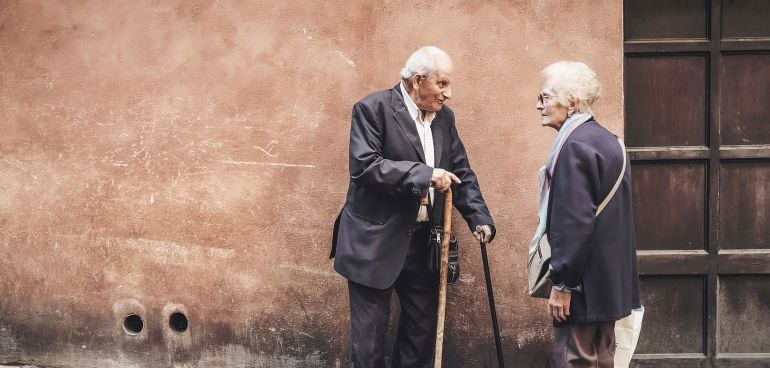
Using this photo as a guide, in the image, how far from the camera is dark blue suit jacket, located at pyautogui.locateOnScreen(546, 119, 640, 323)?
317 centimetres

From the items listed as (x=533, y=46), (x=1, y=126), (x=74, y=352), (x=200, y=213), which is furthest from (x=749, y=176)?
(x=1, y=126)

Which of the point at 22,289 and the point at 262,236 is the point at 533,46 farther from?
the point at 22,289

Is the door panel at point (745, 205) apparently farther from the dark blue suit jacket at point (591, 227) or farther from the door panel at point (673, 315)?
the dark blue suit jacket at point (591, 227)

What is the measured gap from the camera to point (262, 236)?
15.0ft

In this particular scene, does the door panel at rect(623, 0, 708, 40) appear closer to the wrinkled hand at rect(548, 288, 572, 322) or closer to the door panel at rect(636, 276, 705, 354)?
the door panel at rect(636, 276, 705, 354)

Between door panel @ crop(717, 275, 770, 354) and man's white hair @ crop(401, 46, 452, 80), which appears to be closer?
man's white hair @ crop(401, 46, 452, 80)

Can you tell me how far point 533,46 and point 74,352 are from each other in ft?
10.4

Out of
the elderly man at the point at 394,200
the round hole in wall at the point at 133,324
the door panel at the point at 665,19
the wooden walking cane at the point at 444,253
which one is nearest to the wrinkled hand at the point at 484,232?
the elderly man at the point at 394,200

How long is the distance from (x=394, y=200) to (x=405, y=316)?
0.65 m

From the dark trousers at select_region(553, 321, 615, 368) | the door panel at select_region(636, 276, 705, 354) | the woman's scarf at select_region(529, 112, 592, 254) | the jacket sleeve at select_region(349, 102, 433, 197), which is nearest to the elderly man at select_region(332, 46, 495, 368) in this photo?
the jacket sleeve at select_region(349, 102, 433, 197)

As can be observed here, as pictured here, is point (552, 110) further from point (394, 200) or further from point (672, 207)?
point (672, 207)

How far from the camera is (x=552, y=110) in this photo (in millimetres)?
3404

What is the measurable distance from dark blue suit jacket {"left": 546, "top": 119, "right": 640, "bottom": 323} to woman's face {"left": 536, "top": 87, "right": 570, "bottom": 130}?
126 millimetres

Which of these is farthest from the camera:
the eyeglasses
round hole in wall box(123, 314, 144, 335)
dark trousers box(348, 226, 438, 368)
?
round hole in wall box(123, 314, 144, 335)
